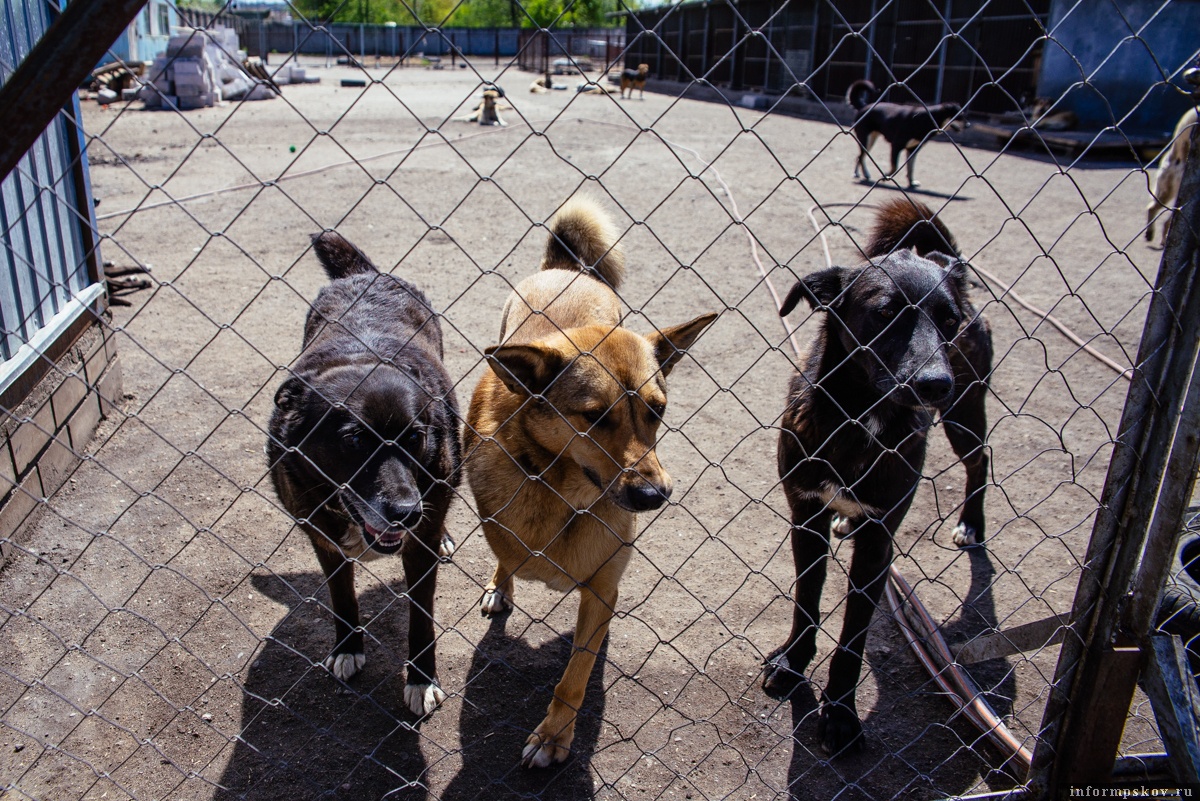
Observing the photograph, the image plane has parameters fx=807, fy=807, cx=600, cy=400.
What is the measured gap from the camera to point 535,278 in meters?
3.98

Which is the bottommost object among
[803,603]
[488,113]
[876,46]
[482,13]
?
[482,13]

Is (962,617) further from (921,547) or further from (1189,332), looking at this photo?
(1189,332)

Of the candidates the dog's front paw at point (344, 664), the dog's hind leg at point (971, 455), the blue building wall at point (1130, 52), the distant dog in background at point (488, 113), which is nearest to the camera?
the dog's front paw at point (344, 664)

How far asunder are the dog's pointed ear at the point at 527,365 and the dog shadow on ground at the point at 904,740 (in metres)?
1.53

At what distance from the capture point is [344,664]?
300cm

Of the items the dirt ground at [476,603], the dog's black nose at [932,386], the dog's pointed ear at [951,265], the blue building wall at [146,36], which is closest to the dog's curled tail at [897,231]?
the dog's pointed ear at [951,265]

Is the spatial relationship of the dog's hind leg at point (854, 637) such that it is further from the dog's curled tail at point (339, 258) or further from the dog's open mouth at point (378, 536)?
the dog's curled tail at point (339, 258)

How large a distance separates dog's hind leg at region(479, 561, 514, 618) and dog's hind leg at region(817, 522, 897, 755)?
1.33 meters

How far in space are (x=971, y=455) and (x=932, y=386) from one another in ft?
4.14

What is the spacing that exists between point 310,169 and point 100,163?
9.95 ft

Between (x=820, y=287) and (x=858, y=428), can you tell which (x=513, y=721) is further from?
(x=820, y=287)

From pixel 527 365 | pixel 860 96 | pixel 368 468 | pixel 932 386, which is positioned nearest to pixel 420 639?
pixel 368 468

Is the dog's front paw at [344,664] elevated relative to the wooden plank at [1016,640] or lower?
lower

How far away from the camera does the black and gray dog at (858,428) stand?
2754 millimetres
